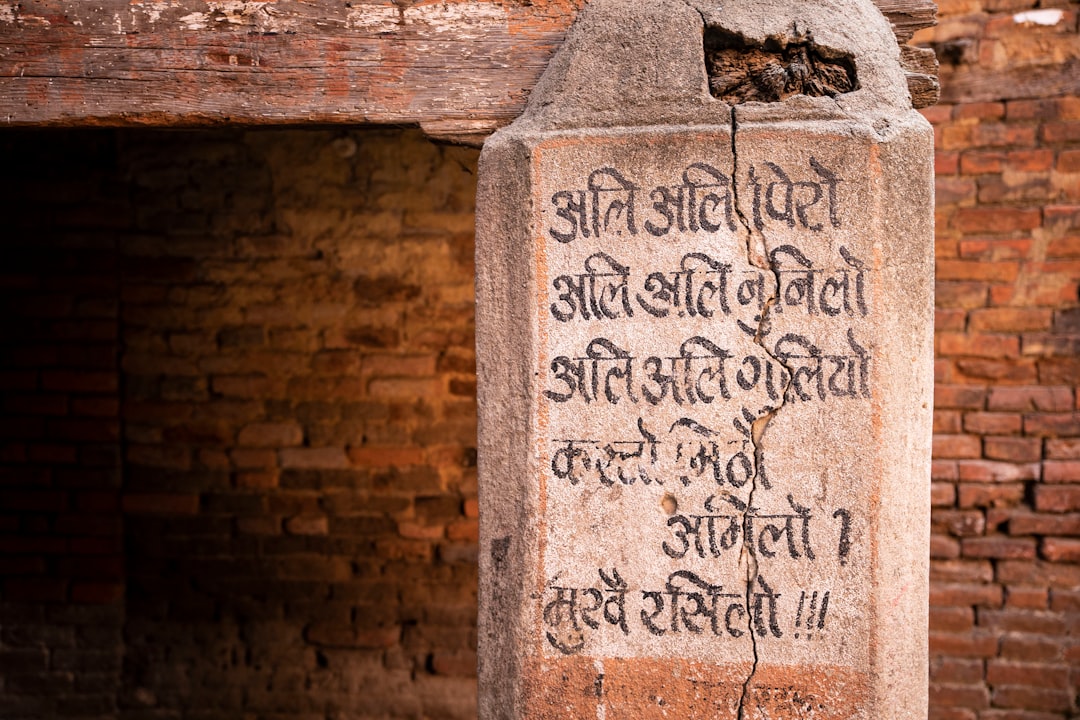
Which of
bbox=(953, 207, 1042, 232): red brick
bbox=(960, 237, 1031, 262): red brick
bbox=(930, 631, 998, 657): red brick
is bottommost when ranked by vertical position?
bbox=(930, 631, 998, 657): red brick

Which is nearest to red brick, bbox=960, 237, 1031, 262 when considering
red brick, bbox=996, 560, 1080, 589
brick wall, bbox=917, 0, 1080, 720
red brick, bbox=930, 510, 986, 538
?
brick wall, bbox=917, 0, 1080, 720

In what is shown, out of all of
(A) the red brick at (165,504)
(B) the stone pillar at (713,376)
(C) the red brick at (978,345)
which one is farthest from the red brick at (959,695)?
(A) the red brick at (165,504)

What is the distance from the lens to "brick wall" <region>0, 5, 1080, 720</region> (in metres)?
3.35

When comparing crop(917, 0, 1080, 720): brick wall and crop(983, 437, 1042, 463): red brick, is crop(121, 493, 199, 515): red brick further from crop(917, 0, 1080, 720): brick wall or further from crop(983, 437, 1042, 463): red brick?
crop(983, 437, 1042, 463): red brick

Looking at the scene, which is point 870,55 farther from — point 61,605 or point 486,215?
point 61,605

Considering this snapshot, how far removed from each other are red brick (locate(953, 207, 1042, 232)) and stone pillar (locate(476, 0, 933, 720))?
4.38 ft

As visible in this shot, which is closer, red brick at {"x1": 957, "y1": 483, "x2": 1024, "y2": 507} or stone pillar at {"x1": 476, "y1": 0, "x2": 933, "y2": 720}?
stone pillar at {"x1": 476, "y1": 0, "x2": 933, "y2": 720}

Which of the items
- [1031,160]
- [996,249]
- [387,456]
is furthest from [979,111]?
[387,456]

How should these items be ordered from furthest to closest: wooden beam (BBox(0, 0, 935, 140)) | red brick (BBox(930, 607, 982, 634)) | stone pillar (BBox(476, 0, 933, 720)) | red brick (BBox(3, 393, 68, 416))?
red brick (BBox(3, 393, 68, 416)), red brick (BBox(930, 607, 982, 634)), wooden beam (BBox(0, 0, 935, 140)), stone pillar (BBox(476, 0, 933, 720))

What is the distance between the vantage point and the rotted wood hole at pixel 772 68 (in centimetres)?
183

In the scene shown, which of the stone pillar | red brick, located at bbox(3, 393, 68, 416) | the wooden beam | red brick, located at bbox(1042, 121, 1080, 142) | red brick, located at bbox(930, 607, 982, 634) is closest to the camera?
the stone pillar

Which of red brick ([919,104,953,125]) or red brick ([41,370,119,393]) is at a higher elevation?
red brick ([919,104,953,125])

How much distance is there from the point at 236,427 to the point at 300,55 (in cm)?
181

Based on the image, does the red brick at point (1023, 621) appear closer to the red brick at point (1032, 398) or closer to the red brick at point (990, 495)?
the red brick at point (990, 495)
